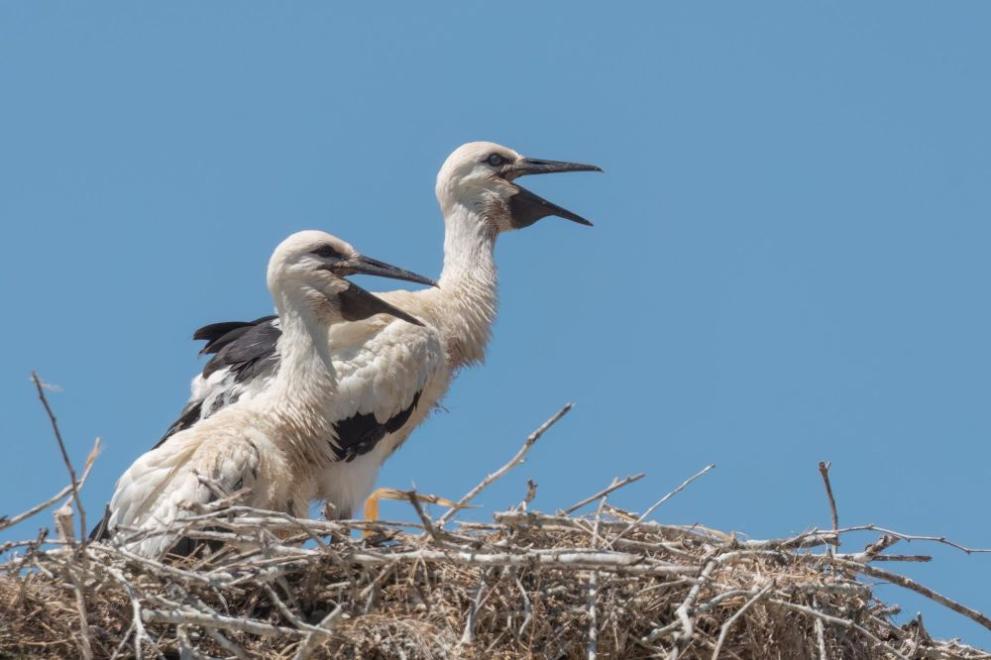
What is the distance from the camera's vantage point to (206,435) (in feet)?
24.3

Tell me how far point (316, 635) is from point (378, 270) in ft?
9.26

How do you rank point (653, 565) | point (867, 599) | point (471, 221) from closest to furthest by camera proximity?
point (653, 565) < point (867, 599) < point (471, 221)

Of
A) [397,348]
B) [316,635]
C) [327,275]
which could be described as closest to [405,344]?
[397,348]

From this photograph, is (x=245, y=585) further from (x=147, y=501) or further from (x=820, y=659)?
(x=820, y=659)

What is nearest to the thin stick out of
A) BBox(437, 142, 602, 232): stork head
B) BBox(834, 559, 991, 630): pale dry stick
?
BBox(834, 559, 991, 630): pale dry stick

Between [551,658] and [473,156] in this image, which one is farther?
[473,156]

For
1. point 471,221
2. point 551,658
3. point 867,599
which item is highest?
point 471,221

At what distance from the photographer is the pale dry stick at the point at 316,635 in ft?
18.3

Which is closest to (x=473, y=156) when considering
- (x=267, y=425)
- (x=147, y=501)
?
(x=267, y=425)

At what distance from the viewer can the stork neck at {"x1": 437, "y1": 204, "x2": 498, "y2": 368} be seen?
9141 mm

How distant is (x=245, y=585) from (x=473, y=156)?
3745mm

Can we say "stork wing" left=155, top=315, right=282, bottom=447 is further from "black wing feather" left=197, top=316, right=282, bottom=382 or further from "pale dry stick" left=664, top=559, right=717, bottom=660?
"pale dry stick" left=664, top=559, right=717, bottom=660

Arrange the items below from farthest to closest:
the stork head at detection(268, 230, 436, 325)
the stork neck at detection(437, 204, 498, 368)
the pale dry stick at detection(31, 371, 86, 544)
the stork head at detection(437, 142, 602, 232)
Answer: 1. the stork head at detection(437, 142, 602, 232)
2. the stork neck at detection(437, 204, 498, 368)
3. the stork head at detection(268, 230, 436, 325)
4. the pale dry stick at detection(31, 371, 86, 544)

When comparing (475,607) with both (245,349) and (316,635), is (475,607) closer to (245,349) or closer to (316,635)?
(316,635)
